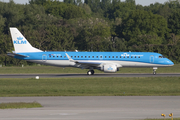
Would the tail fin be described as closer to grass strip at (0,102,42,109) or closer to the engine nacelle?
the engine nacelle

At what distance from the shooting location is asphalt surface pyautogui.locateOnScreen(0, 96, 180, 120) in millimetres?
16172

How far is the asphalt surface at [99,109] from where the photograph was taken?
16.2 metres

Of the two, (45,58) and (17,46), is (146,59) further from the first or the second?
(17,46)

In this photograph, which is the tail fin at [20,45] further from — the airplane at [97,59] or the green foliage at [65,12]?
the green foliage at [65,12]

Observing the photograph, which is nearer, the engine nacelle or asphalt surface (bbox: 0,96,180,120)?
asphalt surface (bbox: 0,96,180,120)

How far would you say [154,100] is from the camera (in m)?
21.8

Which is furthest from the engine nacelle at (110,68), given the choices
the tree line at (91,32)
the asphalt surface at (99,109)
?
the tree line at (91,32)

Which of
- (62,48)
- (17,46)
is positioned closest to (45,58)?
(17,46)

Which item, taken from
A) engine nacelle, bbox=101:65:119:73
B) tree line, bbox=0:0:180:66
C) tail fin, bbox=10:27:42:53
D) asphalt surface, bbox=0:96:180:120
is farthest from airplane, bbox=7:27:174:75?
tree line, bbox=0:0:180:66

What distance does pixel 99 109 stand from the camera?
18.4 meters

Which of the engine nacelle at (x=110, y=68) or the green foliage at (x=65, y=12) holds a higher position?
the green foliage at (x=65, y=12)

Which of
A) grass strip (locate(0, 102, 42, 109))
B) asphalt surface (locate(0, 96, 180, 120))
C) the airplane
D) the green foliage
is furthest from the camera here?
the green foliage

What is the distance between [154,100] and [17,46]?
32.2 m

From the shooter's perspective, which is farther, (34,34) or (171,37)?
(171,37)
